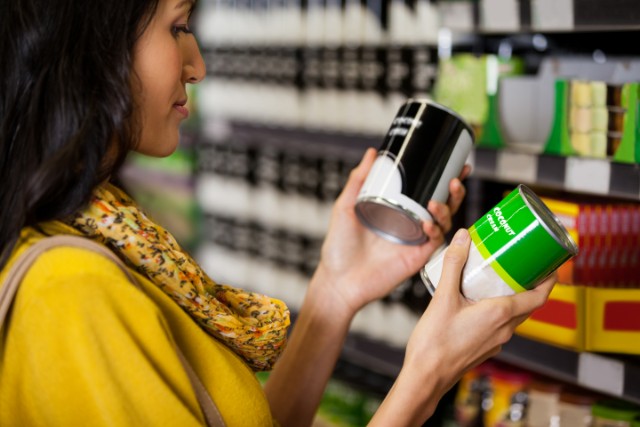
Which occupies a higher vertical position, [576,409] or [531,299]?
[531,299]

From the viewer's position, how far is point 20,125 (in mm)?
1096

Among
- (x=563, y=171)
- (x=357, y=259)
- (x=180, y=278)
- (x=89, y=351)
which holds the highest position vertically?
(x=563, y=171)

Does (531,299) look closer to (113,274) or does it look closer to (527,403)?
(113,274)

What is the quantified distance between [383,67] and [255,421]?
1.31m

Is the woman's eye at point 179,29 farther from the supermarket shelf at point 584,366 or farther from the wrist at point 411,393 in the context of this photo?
the supermarket shelf at point 584,366

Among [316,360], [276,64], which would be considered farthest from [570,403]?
[276,64]

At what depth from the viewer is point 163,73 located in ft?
3.92

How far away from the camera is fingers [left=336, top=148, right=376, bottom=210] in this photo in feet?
5.33

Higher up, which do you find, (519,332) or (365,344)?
(519,332)

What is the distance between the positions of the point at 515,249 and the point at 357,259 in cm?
53

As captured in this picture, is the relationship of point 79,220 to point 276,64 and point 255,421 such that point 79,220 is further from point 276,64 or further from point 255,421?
point 276,64

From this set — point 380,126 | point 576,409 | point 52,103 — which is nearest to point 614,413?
point 576,409

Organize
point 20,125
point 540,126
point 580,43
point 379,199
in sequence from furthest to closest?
point 580,43
point 540,126
point 379,199
point 20,125

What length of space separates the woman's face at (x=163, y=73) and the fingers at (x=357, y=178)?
1.43 ft
